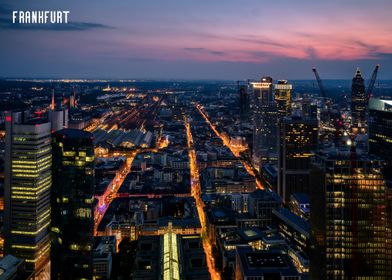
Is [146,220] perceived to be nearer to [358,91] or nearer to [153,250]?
[153,250]

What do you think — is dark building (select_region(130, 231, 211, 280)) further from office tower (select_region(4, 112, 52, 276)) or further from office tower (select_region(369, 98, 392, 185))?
office tower (select_region(369, 98, 392, 185))

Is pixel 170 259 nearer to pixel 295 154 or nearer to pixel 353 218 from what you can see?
pixel 353 218

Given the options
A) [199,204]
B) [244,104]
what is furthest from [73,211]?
[244,104]

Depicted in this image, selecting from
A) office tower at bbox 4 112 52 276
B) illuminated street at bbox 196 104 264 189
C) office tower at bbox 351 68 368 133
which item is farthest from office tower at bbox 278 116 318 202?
office tower at bbox 4 112 52 276

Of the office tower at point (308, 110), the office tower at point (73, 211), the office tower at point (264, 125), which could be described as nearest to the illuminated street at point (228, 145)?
the office tower at point (264, 125)

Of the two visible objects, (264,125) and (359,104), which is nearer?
(264,125)
